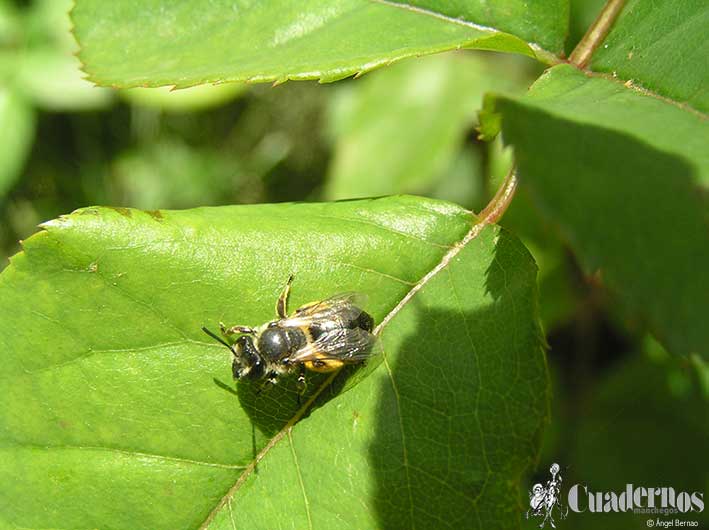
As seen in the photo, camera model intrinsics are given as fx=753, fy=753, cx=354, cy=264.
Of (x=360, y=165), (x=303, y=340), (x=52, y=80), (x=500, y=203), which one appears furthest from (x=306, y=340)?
(x=52, y=80)

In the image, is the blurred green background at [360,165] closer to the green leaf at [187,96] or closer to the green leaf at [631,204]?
the green leaf at [187,96]

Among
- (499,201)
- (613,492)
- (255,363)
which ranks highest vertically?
(499,201)

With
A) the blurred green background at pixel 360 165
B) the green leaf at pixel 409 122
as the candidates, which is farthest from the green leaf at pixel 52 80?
the green leaf at pixel 409 122

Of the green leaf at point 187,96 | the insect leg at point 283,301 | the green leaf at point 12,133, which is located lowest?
the green leaf at point 12,133

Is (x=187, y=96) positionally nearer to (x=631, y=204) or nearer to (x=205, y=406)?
(x=205, y=406)

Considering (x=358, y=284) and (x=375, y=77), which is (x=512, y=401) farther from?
(x=375, y=77)

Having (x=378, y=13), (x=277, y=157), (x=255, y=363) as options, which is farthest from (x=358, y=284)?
(x=277, y=157)

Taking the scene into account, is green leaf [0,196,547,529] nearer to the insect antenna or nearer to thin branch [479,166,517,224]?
the insect antenna
